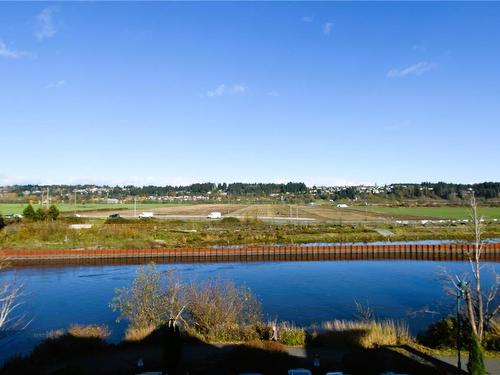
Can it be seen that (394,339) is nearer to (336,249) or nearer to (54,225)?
(336,249)

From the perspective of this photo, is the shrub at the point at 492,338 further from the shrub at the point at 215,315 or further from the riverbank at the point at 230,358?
the shrub at the point at 215,315

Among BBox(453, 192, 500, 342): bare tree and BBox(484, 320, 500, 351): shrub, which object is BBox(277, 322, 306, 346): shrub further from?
BBox(484, 320, 500, 351): shrub

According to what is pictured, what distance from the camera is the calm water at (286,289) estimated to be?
1216 inches

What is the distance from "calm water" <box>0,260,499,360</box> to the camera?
3088cm

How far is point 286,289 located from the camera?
4075cm

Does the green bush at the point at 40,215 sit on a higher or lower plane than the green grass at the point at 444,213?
higher

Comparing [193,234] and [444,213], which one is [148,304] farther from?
[444,213]

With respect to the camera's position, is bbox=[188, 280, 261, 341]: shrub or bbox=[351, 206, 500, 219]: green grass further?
bbox=[351, 206, 500, 219]: green grass

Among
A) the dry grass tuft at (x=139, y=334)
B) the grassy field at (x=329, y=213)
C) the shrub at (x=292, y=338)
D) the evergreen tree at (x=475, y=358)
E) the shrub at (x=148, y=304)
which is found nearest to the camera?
the evergreen tree at (x=475, y=358)

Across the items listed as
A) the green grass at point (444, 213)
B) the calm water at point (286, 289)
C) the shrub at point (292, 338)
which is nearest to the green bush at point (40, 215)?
the calm water at point (286, 289)

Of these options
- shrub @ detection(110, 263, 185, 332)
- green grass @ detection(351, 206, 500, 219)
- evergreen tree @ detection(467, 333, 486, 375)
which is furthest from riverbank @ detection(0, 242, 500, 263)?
green grass @ detection(351, 206, 500, 219)

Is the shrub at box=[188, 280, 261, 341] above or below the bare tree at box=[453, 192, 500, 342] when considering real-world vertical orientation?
below

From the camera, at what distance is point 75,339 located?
799 inches

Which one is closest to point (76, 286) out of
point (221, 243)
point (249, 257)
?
point (249, 257)
